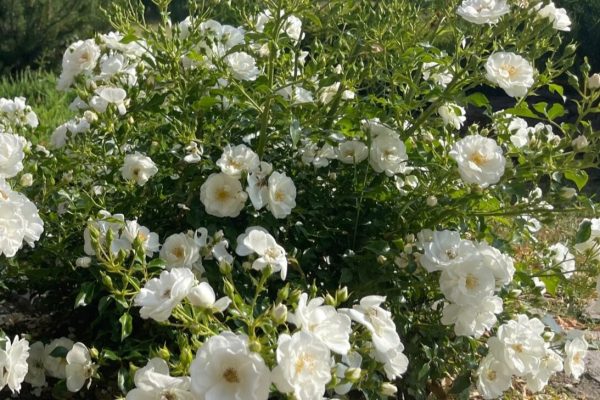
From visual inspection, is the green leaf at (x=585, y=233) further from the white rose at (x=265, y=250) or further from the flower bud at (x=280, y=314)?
the flower bud at (x=280, y=314)

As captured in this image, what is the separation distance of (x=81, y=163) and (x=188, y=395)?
1012mm

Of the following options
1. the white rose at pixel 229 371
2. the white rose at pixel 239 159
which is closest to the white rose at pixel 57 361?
the white rose at pixel 239 159

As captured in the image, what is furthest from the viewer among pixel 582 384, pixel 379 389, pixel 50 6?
pixel 50 6

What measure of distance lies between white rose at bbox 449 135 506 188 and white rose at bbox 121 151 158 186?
77 cm

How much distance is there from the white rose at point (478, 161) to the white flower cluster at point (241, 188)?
0.42m

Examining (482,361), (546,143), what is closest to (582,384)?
(482,361)

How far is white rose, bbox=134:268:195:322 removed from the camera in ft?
4.94

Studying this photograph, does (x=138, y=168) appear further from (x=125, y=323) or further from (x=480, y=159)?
(x=480, y=159)

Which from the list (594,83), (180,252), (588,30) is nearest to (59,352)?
(180,252)

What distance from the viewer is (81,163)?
90.0 inches

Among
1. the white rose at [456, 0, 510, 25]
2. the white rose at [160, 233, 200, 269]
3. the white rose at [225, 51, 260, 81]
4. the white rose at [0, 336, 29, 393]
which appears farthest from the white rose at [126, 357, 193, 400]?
the white rose at [456, 0, 510, 25]

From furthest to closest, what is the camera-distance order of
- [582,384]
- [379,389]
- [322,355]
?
[582,384]
[379,389]
[322,355]

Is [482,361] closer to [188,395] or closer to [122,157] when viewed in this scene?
[188,395]

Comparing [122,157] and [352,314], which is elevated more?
[352,314]
